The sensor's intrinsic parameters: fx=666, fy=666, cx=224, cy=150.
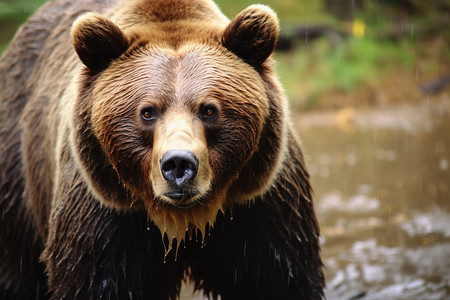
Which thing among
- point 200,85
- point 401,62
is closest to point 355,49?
point 401,62

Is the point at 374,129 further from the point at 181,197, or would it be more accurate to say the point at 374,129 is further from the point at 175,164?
the point at 175,164

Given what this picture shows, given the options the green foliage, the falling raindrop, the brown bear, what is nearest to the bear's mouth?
the brown bear

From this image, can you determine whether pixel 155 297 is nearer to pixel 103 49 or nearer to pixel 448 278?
pixel 103 49

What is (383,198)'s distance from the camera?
8727mm

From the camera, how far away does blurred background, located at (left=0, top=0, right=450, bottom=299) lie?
22.1 feet

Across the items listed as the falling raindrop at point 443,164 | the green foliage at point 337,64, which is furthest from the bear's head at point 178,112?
the green foliage at point 337,64

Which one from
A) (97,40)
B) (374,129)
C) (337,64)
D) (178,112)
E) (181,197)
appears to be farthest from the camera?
(337,64)

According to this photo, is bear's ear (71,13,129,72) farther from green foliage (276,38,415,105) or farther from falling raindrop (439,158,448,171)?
green foliage (276,38,415,105)

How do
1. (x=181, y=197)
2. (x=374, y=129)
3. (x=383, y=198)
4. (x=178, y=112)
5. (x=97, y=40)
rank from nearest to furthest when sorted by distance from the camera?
1. (x=181, y=197)
2. (x=178, y=112)
3. (x=97, y=40)
4. (x=383, y=198)
5. (x=374, y=129)

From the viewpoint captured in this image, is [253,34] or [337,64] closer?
[253,34]

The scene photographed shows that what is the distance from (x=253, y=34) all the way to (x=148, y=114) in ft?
2.75

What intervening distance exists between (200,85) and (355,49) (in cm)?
1187

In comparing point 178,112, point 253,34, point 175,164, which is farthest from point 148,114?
point 253,34

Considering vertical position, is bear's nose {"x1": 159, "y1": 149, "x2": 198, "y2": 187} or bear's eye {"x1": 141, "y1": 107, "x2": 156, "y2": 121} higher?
bear's eye {"x1": 141, "y1": 107, "x2": 156, "y2": 121}
